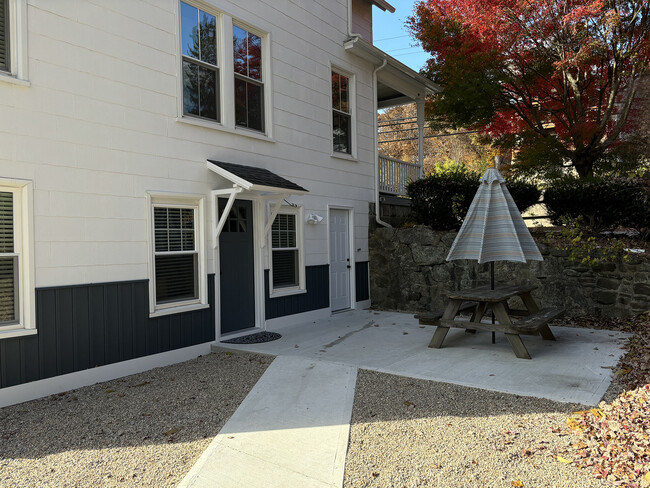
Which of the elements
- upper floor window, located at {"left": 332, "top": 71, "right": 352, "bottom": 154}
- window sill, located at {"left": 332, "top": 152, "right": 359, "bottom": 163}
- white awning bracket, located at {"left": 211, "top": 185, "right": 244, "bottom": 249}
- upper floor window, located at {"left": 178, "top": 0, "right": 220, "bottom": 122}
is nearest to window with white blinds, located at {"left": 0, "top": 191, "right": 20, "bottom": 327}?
white awning bracket, located at {"left": 211, "top": 185, "right": 244, "bottom": 249}

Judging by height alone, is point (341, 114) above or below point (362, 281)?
above

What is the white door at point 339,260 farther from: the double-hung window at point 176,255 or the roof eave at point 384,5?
the roof eave at point 384,5

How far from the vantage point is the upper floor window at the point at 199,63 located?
692 cm

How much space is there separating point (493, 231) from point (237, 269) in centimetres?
385

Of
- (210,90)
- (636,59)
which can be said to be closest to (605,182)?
(636,59)

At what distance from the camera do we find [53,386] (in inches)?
207

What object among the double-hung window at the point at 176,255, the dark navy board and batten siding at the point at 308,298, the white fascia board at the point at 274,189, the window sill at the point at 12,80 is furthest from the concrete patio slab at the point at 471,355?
the window sill at the point at 12,80

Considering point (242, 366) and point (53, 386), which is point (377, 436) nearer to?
point (242, 366)

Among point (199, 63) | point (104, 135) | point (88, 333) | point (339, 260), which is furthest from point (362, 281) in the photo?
point (104, 135)

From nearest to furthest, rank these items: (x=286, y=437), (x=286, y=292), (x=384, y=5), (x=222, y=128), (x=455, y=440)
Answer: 1. (x=455, y=440)
2. (x=286, y=437)
3. (x=222, y=128)
4. (x=286, y=292)
5. (x=384, y=5)

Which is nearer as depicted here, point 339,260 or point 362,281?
point 339,260

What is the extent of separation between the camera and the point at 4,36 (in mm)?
5086

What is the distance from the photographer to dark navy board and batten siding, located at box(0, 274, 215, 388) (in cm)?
506

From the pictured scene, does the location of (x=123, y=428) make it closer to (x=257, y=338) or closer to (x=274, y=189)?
(x=257, y=338)
